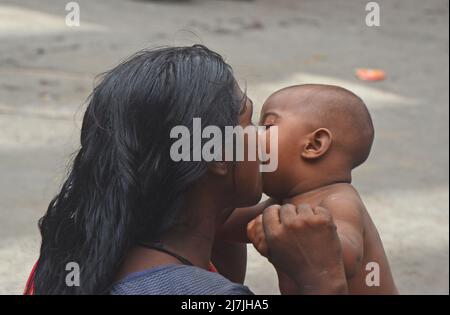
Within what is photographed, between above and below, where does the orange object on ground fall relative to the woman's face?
above

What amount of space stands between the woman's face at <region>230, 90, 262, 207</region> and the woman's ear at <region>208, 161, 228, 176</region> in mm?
34

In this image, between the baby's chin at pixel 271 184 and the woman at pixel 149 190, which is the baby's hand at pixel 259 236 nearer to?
the woman at pixel 149 190

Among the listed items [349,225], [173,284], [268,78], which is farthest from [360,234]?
[268,78]

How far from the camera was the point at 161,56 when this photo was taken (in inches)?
79.1

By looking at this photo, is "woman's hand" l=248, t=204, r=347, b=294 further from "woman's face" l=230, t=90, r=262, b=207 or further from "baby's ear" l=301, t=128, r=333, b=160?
"baby's ear" l=301, t=128, r=333, b=160

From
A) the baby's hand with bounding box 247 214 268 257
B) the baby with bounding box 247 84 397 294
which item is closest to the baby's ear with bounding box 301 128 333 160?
the baby with bounding box 247 84 397 294

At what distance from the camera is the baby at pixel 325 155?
2381 mm

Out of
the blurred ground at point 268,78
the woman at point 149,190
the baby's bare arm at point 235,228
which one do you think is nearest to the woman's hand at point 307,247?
the woman at point 149,190

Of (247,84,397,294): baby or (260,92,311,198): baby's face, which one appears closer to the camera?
(247,84,397,294): baby

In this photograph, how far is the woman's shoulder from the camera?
1914 millimetres

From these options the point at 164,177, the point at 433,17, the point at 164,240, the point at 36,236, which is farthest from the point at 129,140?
the point at 433,17

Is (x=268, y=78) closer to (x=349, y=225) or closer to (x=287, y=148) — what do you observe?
Result: (x=287, y=148)
